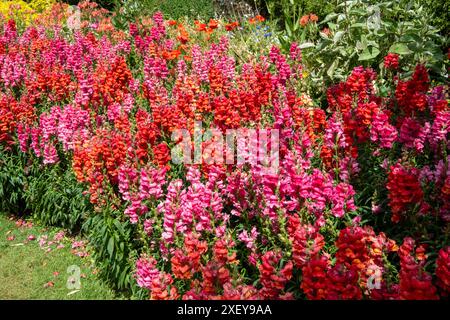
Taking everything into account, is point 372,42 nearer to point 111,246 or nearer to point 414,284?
point 111,246

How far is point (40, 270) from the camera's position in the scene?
506 centimetres

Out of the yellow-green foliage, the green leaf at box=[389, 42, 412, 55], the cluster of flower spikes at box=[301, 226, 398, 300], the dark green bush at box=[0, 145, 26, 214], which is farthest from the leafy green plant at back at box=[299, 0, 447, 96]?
the yellow-green foliage

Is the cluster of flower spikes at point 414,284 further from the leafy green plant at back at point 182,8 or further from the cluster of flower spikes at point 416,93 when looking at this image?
the leafy green plant at back at point 182,8

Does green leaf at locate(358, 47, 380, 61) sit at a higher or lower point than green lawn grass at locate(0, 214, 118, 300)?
higher

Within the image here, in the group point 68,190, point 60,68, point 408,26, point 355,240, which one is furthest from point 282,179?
point 60,68

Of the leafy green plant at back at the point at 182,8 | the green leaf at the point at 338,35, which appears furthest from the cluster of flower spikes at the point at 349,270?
the leafy green plant at back at the point at 182,8

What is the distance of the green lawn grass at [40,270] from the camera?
15.3 ft

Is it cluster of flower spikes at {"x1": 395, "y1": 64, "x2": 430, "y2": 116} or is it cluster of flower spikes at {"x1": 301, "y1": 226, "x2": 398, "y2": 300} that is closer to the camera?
cluster of flower spikes at {"x1": 301, "y1": 226, "x2": 398, "y2": 300}

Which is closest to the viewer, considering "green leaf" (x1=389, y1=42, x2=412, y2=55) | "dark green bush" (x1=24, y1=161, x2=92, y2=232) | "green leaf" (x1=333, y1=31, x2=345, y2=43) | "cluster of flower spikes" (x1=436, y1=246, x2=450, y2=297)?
"cluster of flower spikes" (x1=436, y1=246, x2=450, y2=297)

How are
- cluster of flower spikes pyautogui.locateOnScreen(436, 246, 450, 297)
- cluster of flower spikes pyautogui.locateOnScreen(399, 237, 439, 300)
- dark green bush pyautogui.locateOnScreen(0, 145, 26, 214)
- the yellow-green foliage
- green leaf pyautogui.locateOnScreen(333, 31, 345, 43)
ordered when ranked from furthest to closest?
the yellow-green foliage → dark green bush pyautogui.locateOnScreen(0, 145, 26, 214) → green leaf pyautogui.locateOnScreen(333, 31, 345, 43) → cluster of flower spikes pyautogui.locateOnScreen(436, 246, 450, 297) → cluster of flower spikes pyautogui.locateOnScreen(399, 237, 439, 300)

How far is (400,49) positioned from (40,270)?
460cm

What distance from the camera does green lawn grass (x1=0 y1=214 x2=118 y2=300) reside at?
4652 mm

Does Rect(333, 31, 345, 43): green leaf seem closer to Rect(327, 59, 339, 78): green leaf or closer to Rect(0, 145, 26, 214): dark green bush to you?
Rect(327, 59, 339, 78): green leaf

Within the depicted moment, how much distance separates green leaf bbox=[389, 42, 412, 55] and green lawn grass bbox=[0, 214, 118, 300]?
Answer: 3.97 m
